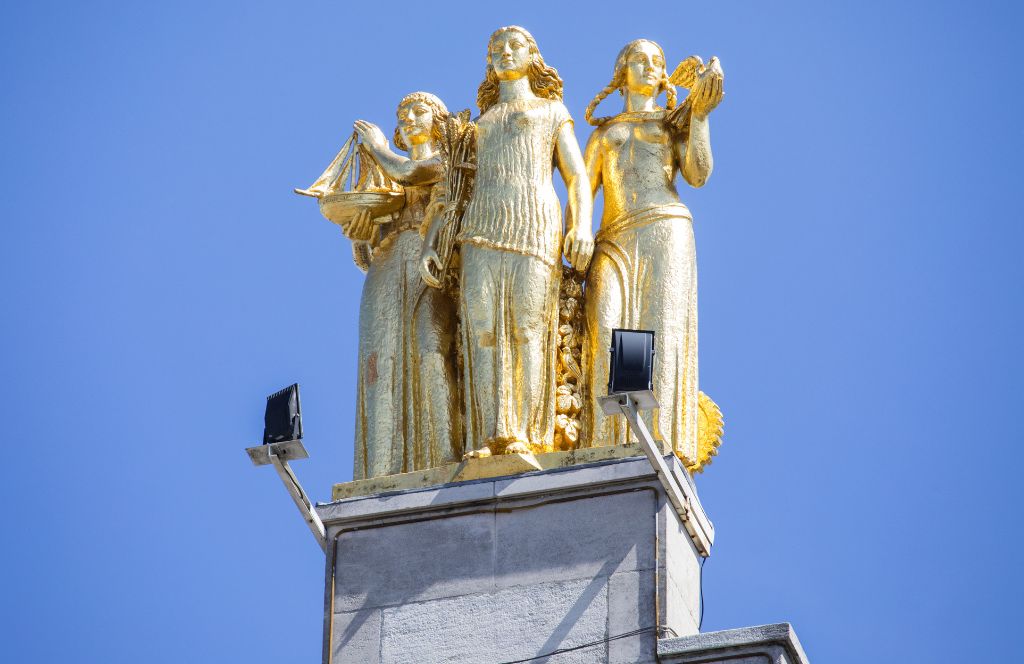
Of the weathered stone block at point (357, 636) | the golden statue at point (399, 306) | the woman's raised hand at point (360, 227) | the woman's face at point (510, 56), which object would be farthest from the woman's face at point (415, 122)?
the weathered stone block at point (357, 636)

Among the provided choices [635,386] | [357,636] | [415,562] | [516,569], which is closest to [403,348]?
[415,562]

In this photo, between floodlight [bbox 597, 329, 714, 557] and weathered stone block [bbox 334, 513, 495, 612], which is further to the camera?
weathered stone block [bbox 334, 513, 495, 612]

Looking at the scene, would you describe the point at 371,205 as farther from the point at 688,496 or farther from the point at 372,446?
the point at 688,496

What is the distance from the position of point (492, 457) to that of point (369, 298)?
6.58 ft

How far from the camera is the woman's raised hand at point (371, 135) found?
67.4ft

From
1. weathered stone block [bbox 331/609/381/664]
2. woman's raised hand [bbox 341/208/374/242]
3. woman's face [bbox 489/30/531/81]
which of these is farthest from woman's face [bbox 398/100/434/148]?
weathered stone block [bbox 331/609/381/664]

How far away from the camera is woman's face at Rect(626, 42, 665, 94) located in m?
20.1

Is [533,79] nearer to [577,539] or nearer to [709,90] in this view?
[709,90]

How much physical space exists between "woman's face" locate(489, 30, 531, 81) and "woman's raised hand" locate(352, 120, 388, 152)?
3.82 feet

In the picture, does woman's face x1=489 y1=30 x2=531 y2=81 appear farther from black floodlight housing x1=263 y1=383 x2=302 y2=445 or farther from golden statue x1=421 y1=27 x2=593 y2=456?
black floodlight housing x1=263 y1=383 x2=302 y2=445

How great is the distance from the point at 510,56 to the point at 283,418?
367 cm

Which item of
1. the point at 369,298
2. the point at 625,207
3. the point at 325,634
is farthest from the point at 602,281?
the point at 325,634

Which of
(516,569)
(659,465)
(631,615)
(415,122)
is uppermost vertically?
(415,122)

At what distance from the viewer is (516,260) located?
1923 centimetres
